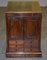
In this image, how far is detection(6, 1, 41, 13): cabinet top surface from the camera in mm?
3104

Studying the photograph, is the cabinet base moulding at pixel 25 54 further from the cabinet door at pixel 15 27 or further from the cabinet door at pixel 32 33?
the cabinet door at pixel 15 27

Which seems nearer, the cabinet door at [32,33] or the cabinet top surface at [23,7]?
the cabinet door at [32,33]

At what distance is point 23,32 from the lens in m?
2.96

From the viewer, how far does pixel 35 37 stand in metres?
2.96

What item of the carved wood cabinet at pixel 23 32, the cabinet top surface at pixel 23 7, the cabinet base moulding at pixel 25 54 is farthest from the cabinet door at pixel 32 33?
the cabinet top surface at pixel 23 7

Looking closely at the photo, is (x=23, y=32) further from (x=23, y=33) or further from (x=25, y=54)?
(x=25, y=54)

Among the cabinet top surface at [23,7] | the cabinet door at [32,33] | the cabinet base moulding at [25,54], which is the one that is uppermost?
the cabinet top surface at [23,7]

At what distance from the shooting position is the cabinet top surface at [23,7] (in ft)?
10.2

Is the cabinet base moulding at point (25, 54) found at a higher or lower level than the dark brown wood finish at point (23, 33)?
lower

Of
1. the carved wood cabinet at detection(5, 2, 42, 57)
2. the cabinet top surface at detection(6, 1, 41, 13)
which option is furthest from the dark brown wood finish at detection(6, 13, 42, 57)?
the cabinet top surface at detection(6, 1, 41, 13)

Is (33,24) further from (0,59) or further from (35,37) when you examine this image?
(0,59)

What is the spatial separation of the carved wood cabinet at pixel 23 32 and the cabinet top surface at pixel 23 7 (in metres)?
0.15

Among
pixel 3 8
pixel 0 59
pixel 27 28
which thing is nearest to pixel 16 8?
pixel 3 8

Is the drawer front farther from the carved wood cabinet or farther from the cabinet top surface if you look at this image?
the cabinet top surface
